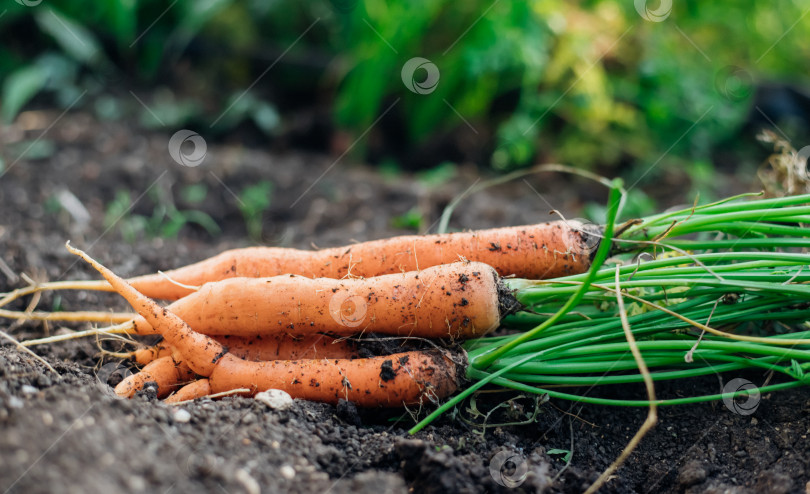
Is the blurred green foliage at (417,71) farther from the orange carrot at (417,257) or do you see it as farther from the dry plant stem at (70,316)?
the dry plant stem at (70,316)

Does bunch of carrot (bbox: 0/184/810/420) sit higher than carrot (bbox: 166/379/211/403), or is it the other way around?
bunch of carrot (bbox: 0/184/810/420)

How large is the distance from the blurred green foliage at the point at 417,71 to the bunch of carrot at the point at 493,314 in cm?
148

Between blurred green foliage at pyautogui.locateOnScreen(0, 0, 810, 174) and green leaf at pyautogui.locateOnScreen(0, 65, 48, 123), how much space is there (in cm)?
1

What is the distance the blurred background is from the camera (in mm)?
3422

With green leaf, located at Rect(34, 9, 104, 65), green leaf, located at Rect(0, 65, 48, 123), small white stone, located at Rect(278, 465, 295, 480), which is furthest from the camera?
green leaf, located at Rect(34, 9, 104, 65)

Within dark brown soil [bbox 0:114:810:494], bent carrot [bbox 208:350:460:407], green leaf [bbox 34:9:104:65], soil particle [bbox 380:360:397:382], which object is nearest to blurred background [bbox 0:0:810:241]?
green leaf [bbox 34:9:104:65]

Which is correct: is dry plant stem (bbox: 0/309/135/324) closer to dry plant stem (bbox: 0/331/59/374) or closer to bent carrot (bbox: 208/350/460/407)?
dry plant stem (bbox: 0/331/59/374)

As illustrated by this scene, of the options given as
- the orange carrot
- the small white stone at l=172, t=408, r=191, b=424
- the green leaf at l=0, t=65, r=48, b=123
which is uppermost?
the green leaf at l=0, t=65, r=48, b=123

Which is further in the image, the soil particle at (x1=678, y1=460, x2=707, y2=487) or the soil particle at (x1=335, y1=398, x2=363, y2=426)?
the soil particle at (x1=335, y1=398, x2=363, y2=426)

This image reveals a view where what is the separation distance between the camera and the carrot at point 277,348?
74.2 inches

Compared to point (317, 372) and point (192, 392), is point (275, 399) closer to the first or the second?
point (317, 372)

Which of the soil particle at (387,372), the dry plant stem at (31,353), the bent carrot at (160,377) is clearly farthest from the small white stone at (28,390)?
the soil particle at (387,372)

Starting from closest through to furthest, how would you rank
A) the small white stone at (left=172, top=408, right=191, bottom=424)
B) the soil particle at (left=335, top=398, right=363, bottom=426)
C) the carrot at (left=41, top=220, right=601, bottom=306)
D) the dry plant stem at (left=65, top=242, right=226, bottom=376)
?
the small white stone at (left=172, top=408, right=191, bottom=424)
the soil particle at (left=335, top=398, right=363, bottom=426)
the dry plant stem at (left=65, top=242, right=226, bottom=376)
the carrot at (left=41, top=220, right=601, bottom=306)

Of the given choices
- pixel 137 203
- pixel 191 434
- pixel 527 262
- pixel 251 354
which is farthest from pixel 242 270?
pixel 137 203
